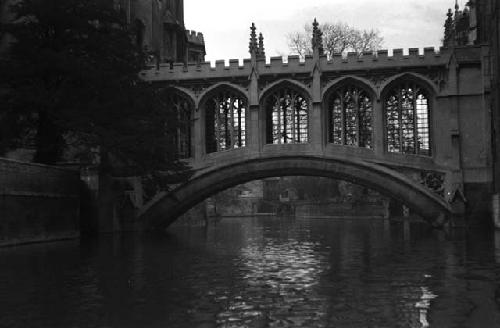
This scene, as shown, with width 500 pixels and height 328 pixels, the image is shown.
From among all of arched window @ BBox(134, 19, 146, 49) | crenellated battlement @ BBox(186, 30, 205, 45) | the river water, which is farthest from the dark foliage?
crenellated battlement @ BBox(186, 30, 205, 45)

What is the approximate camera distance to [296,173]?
28938mm

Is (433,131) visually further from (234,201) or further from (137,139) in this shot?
(234,201)

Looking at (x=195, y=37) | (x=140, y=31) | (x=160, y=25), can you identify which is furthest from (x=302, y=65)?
(x=195, y=37)

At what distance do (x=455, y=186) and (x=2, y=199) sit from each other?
16905 mm

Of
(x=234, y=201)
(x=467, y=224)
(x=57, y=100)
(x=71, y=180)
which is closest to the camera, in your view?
(x=57, y=100)

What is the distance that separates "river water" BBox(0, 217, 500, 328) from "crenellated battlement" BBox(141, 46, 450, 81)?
12716mm

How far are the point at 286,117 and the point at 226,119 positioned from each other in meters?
2.65

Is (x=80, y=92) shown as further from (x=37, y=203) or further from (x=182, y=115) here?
(x=182, y=115)

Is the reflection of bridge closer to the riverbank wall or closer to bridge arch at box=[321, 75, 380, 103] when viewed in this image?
bridge arch at box=[321, 75, 380, 103]

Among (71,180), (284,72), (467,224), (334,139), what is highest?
(284,72)

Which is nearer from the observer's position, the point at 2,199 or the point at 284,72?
the point at 2,199

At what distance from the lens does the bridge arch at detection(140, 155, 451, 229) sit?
1064 inches

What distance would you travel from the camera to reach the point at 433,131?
1084 inches

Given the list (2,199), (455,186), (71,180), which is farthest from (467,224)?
(2,199)
